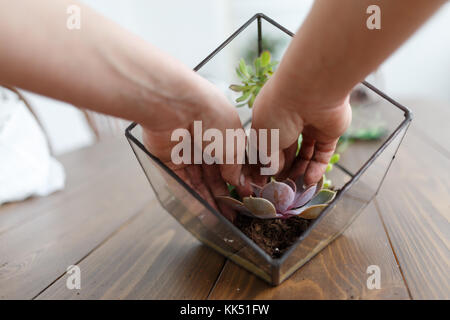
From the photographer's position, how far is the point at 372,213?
55 cm

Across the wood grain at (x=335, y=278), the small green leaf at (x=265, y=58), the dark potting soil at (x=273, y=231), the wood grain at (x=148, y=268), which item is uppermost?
the small green leaf at (x=265, y=58)

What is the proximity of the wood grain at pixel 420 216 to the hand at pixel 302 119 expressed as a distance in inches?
6.1

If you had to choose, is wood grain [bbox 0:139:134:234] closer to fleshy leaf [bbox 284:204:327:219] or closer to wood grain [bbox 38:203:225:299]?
wood grain [bbox 38:203:225:299]

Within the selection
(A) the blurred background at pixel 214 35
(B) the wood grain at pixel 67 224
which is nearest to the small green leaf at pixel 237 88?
(B) the wood grain at pixel 67 224

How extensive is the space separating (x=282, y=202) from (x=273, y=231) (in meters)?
0.04

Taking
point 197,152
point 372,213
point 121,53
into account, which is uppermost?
point 121,53

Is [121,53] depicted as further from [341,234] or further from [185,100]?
[341,234]

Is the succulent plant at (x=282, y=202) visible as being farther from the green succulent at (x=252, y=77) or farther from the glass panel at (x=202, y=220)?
the green succulent at (x=252, y=77)

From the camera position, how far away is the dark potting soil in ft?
1.34

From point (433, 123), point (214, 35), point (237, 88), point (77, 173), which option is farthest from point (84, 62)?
point (214, 35)

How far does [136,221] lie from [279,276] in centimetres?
33

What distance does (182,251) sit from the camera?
50 centimetres

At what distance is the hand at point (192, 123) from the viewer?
369 millimetres
